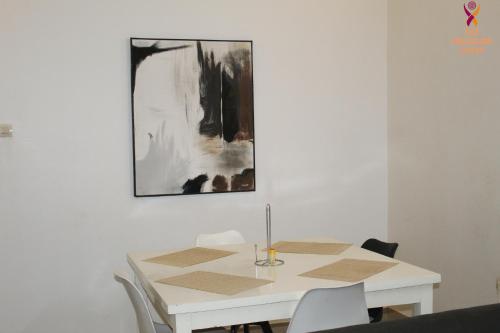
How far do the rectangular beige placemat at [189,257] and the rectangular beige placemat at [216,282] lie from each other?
0.31 m

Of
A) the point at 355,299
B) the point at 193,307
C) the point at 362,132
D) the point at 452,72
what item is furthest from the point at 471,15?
the point at 193,307

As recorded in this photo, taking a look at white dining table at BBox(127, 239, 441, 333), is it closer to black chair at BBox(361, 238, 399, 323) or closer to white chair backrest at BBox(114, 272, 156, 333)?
white chair backrest at BBox(114, 272, 156, 333)

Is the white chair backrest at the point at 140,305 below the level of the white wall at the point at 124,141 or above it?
below

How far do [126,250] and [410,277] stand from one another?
2503 mm

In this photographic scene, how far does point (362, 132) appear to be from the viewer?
512cm

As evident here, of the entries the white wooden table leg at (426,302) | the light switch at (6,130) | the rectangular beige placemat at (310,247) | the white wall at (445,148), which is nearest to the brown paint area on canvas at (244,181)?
the rectangular beige placemat at (310,247)

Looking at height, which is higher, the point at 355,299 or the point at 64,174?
the point at 64,174

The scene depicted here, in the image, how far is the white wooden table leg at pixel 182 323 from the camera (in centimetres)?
238

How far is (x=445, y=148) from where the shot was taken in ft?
14.3

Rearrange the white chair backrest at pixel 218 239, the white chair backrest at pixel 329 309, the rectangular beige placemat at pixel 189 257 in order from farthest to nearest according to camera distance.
Result: the white chair backrest at pixel 218 239 → the rectangular beige placemat at pixel 189 257 → the white chair backrest at pixel 329 309

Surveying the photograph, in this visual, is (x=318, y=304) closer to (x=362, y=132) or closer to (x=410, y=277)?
(x=410, y=277)

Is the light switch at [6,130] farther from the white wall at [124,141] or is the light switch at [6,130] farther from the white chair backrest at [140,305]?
the white chair backrest at [140,305]

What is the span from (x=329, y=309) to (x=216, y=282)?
563mm
